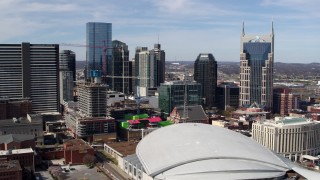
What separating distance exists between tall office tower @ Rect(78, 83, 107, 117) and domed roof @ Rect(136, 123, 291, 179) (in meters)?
29.4

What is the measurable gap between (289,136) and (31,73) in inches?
1760

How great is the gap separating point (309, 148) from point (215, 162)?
27807mm

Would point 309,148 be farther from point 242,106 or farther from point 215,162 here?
point 242,106

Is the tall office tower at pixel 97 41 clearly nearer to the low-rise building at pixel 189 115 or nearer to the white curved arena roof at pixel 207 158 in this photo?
the low-rise building at pixel 189 115

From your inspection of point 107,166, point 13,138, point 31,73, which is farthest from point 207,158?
point 31,73

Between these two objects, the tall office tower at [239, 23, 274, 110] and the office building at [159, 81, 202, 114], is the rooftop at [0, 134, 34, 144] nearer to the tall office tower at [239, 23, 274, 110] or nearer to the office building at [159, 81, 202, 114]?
the office building at [159, 81, 202, 114]

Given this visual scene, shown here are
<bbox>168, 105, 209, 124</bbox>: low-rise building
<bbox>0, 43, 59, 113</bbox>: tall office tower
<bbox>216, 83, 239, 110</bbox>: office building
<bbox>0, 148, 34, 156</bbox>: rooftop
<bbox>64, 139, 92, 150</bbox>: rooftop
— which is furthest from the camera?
<bbox>216, 83, 239, 110</bbox>: office building

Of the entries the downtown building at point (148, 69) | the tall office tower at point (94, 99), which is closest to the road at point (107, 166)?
the tall office tower at point (94, 99)

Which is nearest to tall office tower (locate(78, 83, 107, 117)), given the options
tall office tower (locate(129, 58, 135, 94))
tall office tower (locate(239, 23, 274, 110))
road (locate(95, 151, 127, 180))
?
road (locate(95, 151, 127, 180))

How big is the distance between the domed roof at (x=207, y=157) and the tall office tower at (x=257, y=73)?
5151 cm

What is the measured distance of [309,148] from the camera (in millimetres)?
52438

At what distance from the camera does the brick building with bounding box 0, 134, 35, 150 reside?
47.8 m

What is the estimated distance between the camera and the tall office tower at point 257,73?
8312 cm

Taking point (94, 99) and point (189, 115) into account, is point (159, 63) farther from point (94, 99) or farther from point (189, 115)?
point (94, 99)
